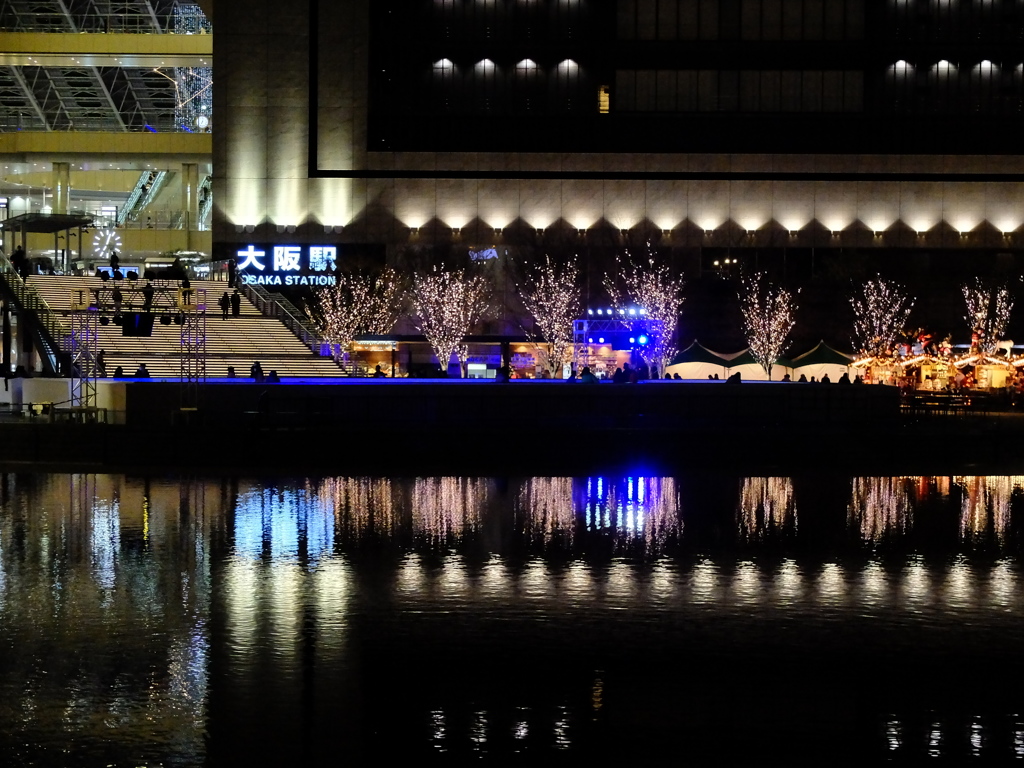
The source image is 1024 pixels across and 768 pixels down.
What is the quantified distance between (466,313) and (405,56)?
13.8 meters

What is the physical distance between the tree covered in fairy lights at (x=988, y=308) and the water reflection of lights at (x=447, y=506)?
42.7 m

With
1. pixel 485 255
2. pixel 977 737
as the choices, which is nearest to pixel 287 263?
pixel 485 255

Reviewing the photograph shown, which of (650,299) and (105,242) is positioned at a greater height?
(105,242)

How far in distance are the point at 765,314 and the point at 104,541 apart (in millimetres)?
49298

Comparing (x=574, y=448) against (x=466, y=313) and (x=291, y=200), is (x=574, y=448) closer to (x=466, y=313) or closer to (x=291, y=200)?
(x=466, y=313)

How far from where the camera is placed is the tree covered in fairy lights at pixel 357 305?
199 ft

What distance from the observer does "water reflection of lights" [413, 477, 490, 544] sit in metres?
20.1

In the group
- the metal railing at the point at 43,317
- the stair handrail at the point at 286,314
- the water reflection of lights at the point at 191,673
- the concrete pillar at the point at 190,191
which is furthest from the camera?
the concrete pillar at the point at 190,191

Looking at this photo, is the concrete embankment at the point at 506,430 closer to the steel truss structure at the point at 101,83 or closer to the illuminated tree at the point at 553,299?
the illuminated tree at the point at 553,299

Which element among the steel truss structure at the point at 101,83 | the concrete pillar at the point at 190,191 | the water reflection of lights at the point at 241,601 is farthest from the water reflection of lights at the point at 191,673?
the steel truss structure at the point at 101,83

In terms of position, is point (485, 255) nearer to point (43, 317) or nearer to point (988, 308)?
point (988, 308)

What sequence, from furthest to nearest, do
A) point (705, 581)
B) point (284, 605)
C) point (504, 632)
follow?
point (705, 581) → point (284, 605) → point (504, 632)

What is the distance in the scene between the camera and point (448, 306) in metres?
62.2

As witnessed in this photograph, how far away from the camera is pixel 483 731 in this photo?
10758 millimetres
